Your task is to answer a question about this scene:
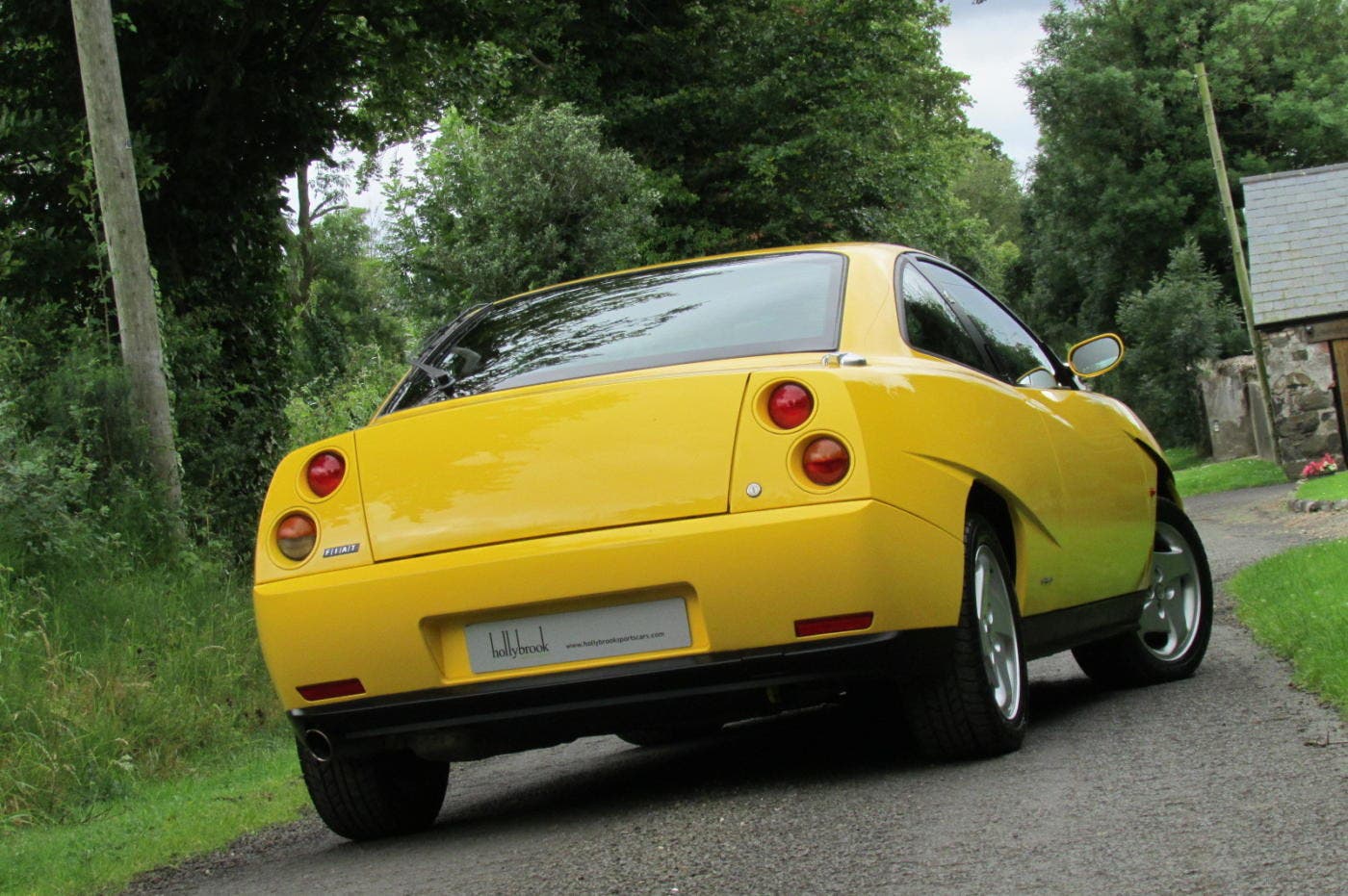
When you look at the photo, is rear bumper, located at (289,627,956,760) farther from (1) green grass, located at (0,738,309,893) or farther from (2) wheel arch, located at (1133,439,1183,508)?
(2) wheel arch, located at (1133,439,1183,508)

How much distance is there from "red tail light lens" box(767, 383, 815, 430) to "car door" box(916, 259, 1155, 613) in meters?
1.33

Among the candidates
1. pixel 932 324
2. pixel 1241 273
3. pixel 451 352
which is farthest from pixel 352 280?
pixel 932 324

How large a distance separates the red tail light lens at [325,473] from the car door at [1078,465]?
2.08 meters

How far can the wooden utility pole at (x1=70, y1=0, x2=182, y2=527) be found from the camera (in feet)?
36.9

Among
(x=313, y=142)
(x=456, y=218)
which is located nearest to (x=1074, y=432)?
(x=313, y=142)

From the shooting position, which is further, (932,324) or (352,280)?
(352,280)

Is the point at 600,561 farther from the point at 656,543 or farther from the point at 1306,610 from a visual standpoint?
the point at 1306,610

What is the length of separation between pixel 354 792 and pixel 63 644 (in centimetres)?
389

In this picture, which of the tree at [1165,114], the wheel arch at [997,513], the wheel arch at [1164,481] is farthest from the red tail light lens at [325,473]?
the tree at [1165,114]

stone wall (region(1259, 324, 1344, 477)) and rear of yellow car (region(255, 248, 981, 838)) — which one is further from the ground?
rear of yellow car (region(255, 248, 981, 838))

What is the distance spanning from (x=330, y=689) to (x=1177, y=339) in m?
38.2

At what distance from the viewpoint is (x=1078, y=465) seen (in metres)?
5.98

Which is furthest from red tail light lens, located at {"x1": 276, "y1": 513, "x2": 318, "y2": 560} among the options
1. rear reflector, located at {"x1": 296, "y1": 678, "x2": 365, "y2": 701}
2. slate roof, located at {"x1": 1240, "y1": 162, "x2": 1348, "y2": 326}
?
slate roof, located at {"x1": 1240, "y1": 162, "x2": 1348, "y2": 326}

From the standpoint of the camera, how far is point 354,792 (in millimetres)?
4969
